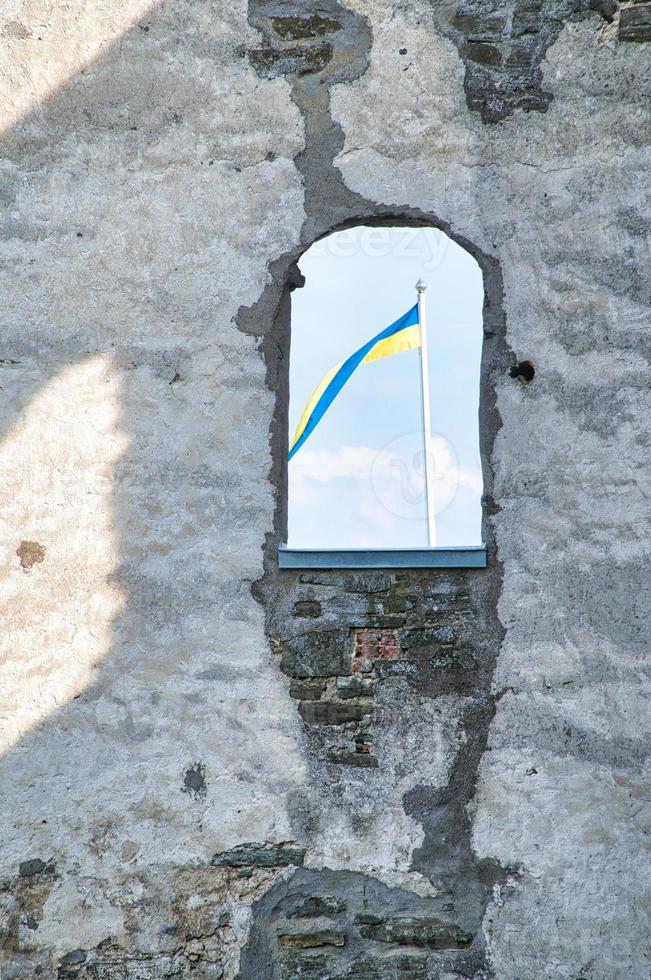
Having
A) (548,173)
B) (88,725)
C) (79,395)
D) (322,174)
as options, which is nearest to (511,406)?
(548,173)

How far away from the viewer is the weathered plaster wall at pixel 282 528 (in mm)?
3373

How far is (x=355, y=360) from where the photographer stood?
218 inches

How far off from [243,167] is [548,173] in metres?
1.20

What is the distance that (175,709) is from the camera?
3.51 m

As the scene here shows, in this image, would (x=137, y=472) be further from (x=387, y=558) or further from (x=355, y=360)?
(x=355, y=360)

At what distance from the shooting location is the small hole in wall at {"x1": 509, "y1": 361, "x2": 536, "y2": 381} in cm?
365

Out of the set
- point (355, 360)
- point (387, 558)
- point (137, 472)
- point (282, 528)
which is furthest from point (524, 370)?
point (355, 360)

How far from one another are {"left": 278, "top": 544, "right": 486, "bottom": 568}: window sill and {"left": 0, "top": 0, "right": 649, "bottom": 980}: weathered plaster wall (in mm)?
64

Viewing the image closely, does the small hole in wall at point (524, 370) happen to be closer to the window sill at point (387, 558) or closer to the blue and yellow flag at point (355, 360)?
the window sill at point (387, 558)

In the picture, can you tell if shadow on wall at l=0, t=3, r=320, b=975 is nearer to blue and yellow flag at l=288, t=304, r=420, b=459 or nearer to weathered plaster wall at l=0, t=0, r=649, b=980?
weathered plaster wall at l=0, t=0, r=649, b=980

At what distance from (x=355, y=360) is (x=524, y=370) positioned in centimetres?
200

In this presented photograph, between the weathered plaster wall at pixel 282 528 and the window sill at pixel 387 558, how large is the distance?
64 mm

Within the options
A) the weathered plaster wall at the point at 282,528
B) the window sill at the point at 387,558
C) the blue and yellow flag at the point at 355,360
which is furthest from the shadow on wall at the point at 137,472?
the blue and yellow flag at the point at 355,360

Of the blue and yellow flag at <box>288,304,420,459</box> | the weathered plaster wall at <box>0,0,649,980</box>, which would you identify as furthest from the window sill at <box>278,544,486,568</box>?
the blue and yellow flag at <box>288,304,420,459</box>
